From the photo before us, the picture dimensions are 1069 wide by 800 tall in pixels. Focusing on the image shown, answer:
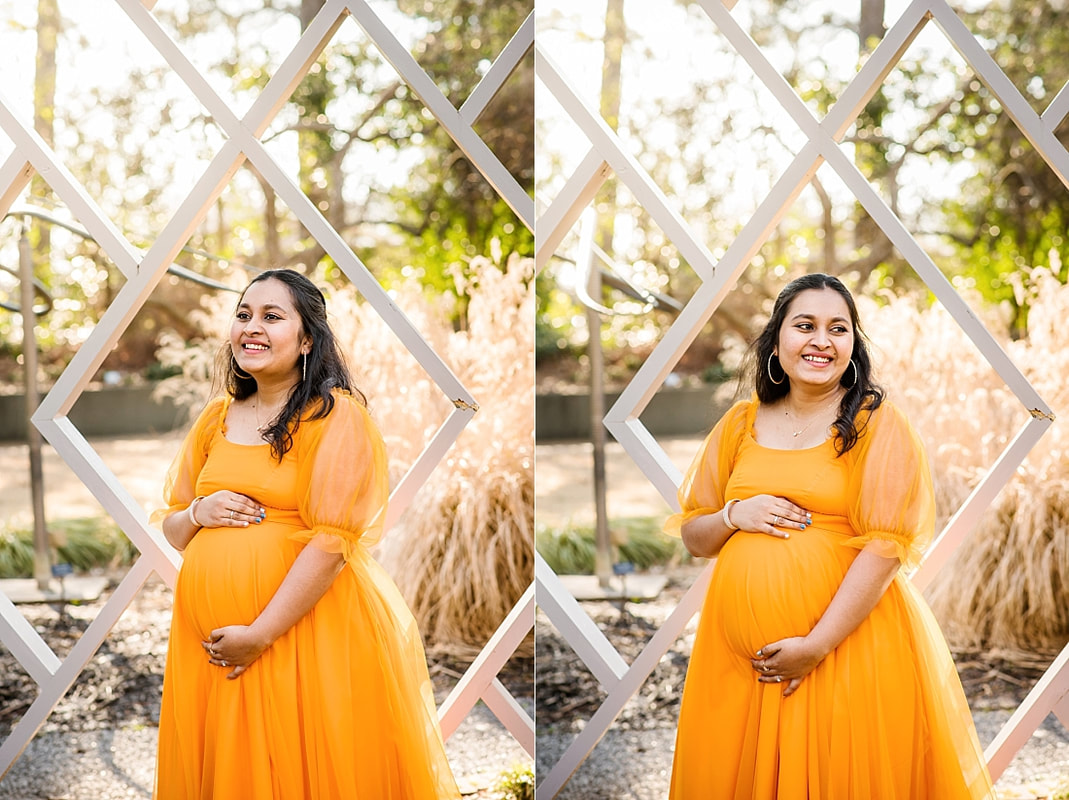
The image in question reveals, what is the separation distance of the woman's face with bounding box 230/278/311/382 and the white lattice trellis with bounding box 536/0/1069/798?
0.59m

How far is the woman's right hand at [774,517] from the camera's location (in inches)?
66.7

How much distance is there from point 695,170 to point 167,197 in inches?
49.6

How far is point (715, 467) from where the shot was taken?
1.85 m

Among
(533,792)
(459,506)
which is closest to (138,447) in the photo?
(459,506)

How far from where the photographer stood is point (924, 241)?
2.22 metres

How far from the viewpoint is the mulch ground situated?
7.43 ft

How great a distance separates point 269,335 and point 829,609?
1.20m

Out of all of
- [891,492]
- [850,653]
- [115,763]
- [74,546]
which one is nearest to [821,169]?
[891,492]

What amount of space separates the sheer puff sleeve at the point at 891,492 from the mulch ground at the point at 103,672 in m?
1.65

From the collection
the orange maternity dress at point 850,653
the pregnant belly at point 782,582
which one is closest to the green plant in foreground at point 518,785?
the orange maternity dress at point 850,653

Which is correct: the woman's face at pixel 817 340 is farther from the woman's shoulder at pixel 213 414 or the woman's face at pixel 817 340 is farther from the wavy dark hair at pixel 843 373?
the woman's shoulder at pixel 213 414

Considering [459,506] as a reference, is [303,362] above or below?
above

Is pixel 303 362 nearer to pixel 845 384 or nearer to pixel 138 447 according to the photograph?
pixel 138 447

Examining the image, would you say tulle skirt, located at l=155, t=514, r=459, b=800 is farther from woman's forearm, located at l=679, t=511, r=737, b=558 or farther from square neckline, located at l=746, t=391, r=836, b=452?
square neckline, located at l=746, t=391, r=836, b=452
